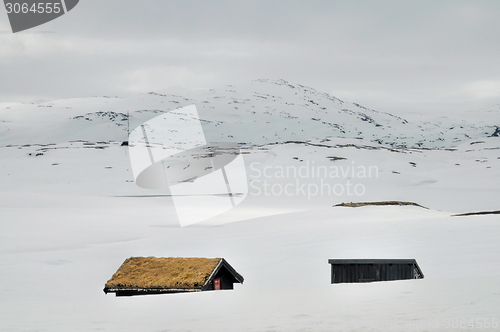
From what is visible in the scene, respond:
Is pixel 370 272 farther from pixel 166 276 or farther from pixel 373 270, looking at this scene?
pixel 166 276

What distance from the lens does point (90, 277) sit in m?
15.4

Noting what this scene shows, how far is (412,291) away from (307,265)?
25.4 ft

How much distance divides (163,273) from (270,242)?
32.4 feet

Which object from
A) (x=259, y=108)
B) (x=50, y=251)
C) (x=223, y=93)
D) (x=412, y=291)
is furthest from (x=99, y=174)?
(x=223, y=93)

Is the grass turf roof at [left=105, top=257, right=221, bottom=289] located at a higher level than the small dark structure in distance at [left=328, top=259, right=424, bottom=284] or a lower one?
higher

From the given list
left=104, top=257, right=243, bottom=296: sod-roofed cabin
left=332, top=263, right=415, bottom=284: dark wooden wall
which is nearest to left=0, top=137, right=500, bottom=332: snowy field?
left=104, top=257, right=243, bottom=296: sod-roofed cabin

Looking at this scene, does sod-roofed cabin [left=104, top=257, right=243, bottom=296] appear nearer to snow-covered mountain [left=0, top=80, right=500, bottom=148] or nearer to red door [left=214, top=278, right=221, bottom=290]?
red door [left=214, top=278, right=221, bottom=290]

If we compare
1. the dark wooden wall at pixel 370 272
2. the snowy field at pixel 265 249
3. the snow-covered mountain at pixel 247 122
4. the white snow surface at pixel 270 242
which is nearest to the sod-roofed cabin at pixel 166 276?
the white snow surface at pixel 270 242

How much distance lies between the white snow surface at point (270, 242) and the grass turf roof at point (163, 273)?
645 millimetres

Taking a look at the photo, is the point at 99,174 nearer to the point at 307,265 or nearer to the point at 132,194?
the point at 132,194

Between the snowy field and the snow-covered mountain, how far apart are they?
7484 centimetres

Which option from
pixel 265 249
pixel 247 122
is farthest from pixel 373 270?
pixel 247 122

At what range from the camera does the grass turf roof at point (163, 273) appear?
1063cm

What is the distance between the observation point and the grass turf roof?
Result: 419 inches
